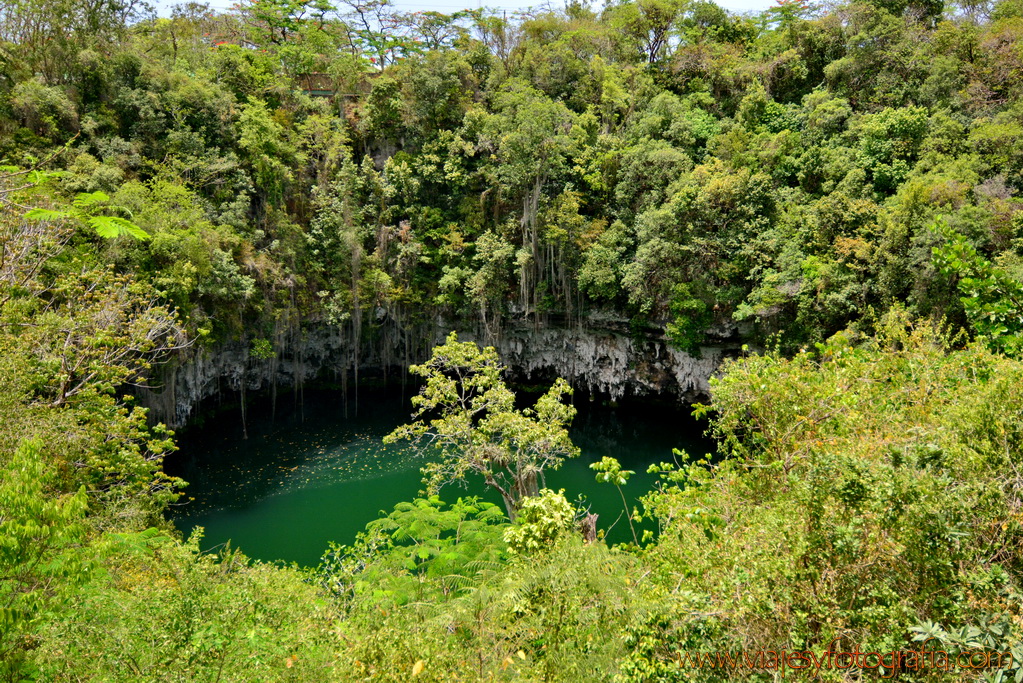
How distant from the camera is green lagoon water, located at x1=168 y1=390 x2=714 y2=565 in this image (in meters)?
13.3

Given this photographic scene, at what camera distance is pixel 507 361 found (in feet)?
72.7

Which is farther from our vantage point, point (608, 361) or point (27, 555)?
point (608, 361)

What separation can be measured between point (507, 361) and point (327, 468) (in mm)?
7901

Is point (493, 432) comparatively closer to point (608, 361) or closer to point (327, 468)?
point (327, 468)

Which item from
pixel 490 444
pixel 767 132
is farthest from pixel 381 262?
pixel 767 132

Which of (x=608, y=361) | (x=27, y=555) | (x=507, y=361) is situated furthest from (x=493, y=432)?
(x=507, y=361)

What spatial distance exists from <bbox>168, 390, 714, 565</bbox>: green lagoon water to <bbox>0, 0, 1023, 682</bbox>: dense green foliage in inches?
47.0

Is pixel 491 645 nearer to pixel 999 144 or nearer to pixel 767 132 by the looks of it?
pixel 999 144

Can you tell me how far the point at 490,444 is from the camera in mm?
10914

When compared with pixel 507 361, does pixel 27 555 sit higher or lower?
higher

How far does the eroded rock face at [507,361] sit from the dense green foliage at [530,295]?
3.08 feet

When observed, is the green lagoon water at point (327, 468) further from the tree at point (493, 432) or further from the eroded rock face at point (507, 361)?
the tree at point (493, 432)

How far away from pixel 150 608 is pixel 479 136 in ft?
59.7

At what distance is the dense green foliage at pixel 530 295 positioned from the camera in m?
3.77
